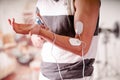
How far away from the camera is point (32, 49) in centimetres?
160

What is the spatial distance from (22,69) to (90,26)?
0.81 metres

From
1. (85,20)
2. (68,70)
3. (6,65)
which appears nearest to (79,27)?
(85,20)

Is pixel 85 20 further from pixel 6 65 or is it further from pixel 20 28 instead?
pixel 6 65

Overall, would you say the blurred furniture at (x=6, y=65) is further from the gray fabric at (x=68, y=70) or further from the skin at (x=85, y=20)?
the skin at (x=85, y=20)

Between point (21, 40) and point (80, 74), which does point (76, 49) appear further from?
point (21, 40)

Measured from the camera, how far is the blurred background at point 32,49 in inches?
62.6

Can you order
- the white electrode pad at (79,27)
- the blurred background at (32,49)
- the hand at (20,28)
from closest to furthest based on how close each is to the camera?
the hand at (20,28), the white electrode pad at (79,27), the blurred background at (32,49)

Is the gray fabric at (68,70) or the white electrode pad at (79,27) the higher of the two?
the white electrode pad at (79,27)

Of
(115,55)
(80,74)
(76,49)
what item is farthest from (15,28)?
(115,55)

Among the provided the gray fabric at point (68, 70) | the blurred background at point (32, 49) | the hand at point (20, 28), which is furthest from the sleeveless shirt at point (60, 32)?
the blurred background at point (32, 49)

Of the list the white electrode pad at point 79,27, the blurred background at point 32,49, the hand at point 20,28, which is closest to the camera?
the hand at point 20,28

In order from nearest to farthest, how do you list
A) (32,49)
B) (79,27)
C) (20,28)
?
(20,28) → (79,27) → (32,49)

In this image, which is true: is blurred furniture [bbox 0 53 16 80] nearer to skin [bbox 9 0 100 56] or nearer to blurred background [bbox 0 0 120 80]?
blurred background [bbox 0 0 120 80]

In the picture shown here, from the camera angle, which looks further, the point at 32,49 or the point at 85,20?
the point at 32,49
